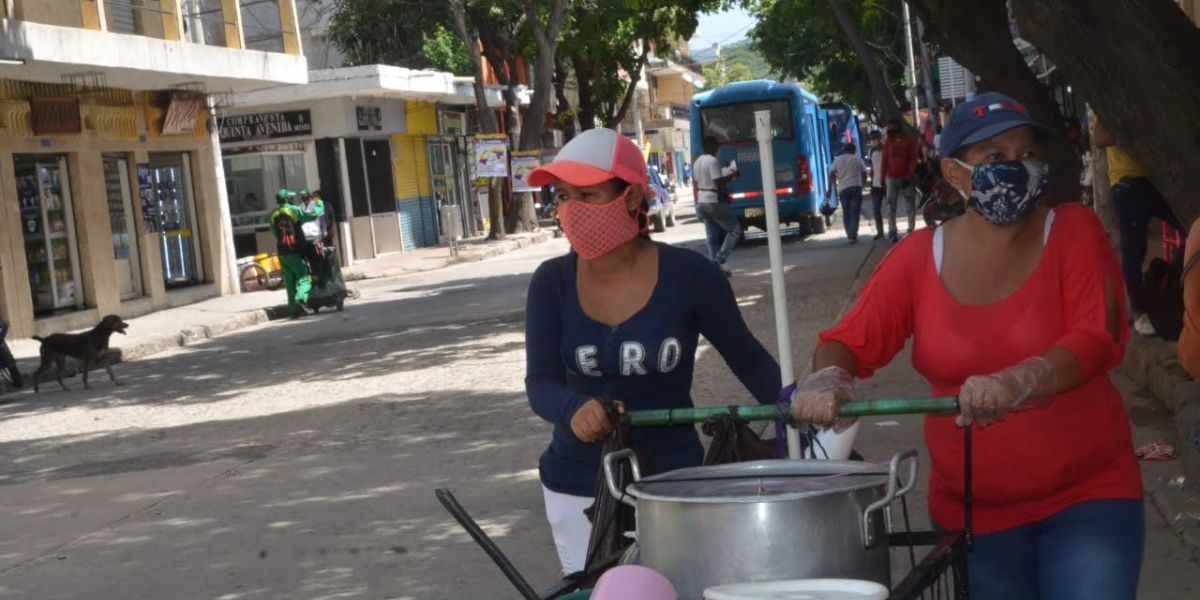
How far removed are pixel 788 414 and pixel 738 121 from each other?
93.0 ft

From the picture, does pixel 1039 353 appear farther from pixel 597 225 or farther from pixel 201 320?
pixel 201 320

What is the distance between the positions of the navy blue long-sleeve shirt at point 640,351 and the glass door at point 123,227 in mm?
23188

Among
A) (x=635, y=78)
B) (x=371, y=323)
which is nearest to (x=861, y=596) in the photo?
(x=371, y=323)

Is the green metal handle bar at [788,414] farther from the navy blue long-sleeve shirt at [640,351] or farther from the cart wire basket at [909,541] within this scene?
the navy blue long-sleeve shirt at [640,351]

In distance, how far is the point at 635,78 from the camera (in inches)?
1741

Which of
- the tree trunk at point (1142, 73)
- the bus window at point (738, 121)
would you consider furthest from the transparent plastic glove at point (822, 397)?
the bus window at point (738, 121)

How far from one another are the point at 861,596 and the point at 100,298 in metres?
23.8

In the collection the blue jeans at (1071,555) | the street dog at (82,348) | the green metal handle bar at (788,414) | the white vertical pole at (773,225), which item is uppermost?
the white vertical pole at (773,225)

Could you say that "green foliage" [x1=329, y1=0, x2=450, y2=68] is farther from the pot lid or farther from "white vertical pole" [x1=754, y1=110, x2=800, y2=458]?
the pot lid

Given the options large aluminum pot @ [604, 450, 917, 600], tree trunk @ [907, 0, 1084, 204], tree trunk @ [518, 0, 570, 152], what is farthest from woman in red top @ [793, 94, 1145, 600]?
tree trunk @ [518, 0, 570, 152]

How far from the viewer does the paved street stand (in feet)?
23.6

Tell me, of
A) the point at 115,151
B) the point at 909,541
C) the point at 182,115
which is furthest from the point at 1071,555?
the point at 182,115

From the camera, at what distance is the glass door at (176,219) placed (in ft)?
91.2

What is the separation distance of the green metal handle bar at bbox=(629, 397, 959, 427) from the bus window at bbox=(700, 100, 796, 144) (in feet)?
91.5
